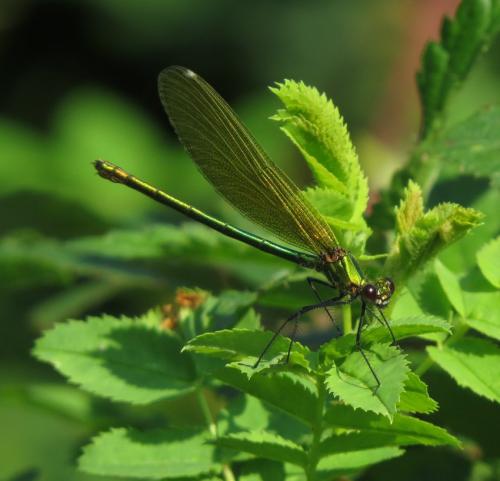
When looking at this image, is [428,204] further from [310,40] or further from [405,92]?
[310,40]

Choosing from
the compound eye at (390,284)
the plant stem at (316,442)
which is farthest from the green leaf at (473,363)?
the plant stem at (316,442)

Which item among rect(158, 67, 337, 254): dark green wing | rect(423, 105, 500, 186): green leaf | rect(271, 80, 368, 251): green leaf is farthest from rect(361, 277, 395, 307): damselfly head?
rect(423, 105, 500, 186): green leaf

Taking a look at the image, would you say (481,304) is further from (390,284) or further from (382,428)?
(382,428)

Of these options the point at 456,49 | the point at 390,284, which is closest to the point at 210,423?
the point at 390,284

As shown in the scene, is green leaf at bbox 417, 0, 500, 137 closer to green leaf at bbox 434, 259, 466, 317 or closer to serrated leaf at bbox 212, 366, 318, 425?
green leaf at bbox 434, 259, 466, 317

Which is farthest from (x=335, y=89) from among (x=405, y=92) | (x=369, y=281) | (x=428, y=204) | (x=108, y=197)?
(x=369, y=281)

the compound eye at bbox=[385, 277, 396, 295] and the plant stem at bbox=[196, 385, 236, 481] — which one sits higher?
the compound eye at bbox=[385, 277, 396, 295]
